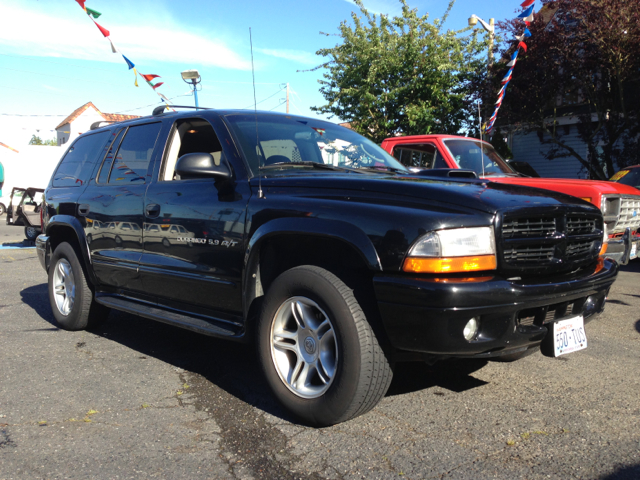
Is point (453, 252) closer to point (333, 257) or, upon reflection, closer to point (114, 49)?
point (333, 257)

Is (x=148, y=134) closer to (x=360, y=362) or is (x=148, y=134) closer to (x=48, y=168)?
(x=360, y=362)

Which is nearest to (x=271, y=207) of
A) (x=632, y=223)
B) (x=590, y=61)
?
(x=632, y=223)

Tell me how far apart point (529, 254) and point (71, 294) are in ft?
13.2

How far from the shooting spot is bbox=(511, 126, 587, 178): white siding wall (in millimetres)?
19766

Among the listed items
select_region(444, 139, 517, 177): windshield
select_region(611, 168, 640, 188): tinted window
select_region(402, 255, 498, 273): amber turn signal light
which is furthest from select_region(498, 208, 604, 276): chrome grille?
select_region(611, 168, 640, 188): tinted window

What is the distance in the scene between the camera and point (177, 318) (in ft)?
12.3

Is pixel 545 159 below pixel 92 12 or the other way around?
below

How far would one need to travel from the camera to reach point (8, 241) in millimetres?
14578

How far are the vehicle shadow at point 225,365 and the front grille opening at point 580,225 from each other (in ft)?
3.85

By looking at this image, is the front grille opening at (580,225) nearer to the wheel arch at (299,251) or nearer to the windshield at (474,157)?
the wheel arch at (299,251)

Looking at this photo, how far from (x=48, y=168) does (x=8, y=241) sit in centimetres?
2147


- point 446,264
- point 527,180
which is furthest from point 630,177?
point 446,264

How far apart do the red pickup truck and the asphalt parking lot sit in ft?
6.39

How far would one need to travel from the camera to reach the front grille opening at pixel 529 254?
2.67 metres
